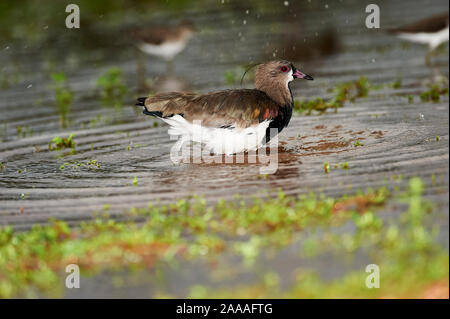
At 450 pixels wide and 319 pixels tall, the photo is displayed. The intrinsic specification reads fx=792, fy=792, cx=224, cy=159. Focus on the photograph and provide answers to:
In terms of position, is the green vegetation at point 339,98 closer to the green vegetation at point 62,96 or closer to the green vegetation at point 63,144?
the green vegetation at point 63,144

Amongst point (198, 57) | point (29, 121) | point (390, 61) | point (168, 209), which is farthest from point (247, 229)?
point (198, 57)

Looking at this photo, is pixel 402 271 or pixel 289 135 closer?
pixel 402 271

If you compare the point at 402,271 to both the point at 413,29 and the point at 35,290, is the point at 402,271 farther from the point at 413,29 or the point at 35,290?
the point at 413,29

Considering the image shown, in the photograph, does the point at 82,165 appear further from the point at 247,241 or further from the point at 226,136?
the point at 247,241

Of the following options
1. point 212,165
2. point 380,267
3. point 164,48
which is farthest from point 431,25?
point 380,267

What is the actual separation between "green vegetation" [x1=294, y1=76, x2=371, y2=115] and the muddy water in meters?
0.25

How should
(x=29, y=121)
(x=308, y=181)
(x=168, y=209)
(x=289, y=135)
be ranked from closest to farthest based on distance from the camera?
(x=168, y=209) < (x=308, y=181) < (x=289, y=135) < (x=29, y=121)

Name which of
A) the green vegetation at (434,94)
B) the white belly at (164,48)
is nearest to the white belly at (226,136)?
the green vegetation at (434,94)

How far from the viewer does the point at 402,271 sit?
19.7ft

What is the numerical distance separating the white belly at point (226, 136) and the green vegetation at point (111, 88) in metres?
4.84

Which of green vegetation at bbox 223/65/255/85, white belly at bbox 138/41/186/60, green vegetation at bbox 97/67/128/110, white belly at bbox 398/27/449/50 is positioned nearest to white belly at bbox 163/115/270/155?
green vegetation at bbox 223/65/255/85

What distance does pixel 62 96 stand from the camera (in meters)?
14.9

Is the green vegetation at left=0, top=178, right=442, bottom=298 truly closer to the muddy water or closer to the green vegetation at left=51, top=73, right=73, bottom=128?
the muddy water
